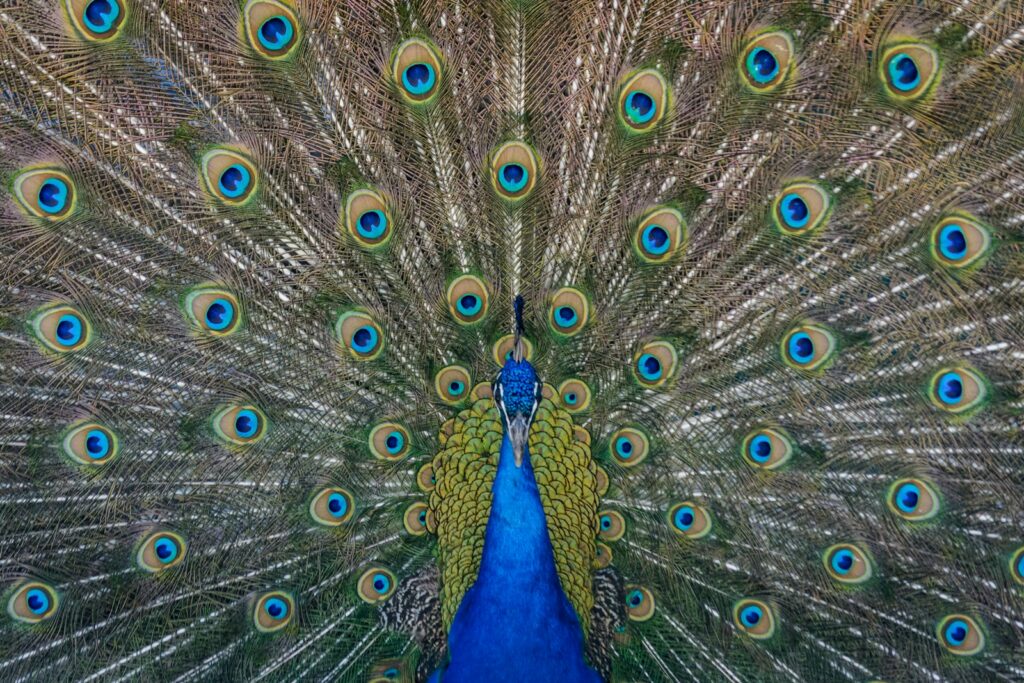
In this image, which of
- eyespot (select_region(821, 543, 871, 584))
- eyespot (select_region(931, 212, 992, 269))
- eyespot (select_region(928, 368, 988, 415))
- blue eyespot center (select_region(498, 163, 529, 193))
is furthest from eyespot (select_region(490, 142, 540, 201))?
eyespot (select_region(821, 543, 871, 584))

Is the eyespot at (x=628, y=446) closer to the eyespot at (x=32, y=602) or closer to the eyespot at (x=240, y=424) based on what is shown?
the eyespot at (x=240, y=424)

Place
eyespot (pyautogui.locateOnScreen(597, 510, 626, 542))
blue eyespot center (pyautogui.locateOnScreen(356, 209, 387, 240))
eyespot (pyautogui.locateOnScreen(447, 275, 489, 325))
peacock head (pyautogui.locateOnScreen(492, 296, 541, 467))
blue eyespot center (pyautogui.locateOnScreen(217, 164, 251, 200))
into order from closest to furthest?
peacock head (pyautogui.locateOnScreen(492, 296, 541, 467)), blue eyespot center (pyautogui.locateOnScreen(217, 164, 251, 200)), blue eyespot center (pyautogui.locateOnScreen(356, 209, 387, 240)), eyespot (pyautogui.locateOnScreen(447, 275, 489, 325)), eyespot (pyautogui.locateOnScreen(597, 510, 626, 542))

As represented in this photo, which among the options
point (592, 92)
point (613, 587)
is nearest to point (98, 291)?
point (592, 92)

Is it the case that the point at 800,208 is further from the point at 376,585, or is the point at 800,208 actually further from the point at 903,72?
the point at 376,585

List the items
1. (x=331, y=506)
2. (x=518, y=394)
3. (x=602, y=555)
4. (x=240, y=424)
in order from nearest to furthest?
1. (x=518, y=394)
2. (x=240, y=424)
3. (x=331, y=506)
4. (x=602, y=555)

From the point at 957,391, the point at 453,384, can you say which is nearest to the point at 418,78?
the point at 453,384

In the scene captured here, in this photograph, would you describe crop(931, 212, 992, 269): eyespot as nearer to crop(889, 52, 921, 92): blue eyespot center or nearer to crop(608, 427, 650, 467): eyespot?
crop(889, 52, 921, 92): blue eyespot center
